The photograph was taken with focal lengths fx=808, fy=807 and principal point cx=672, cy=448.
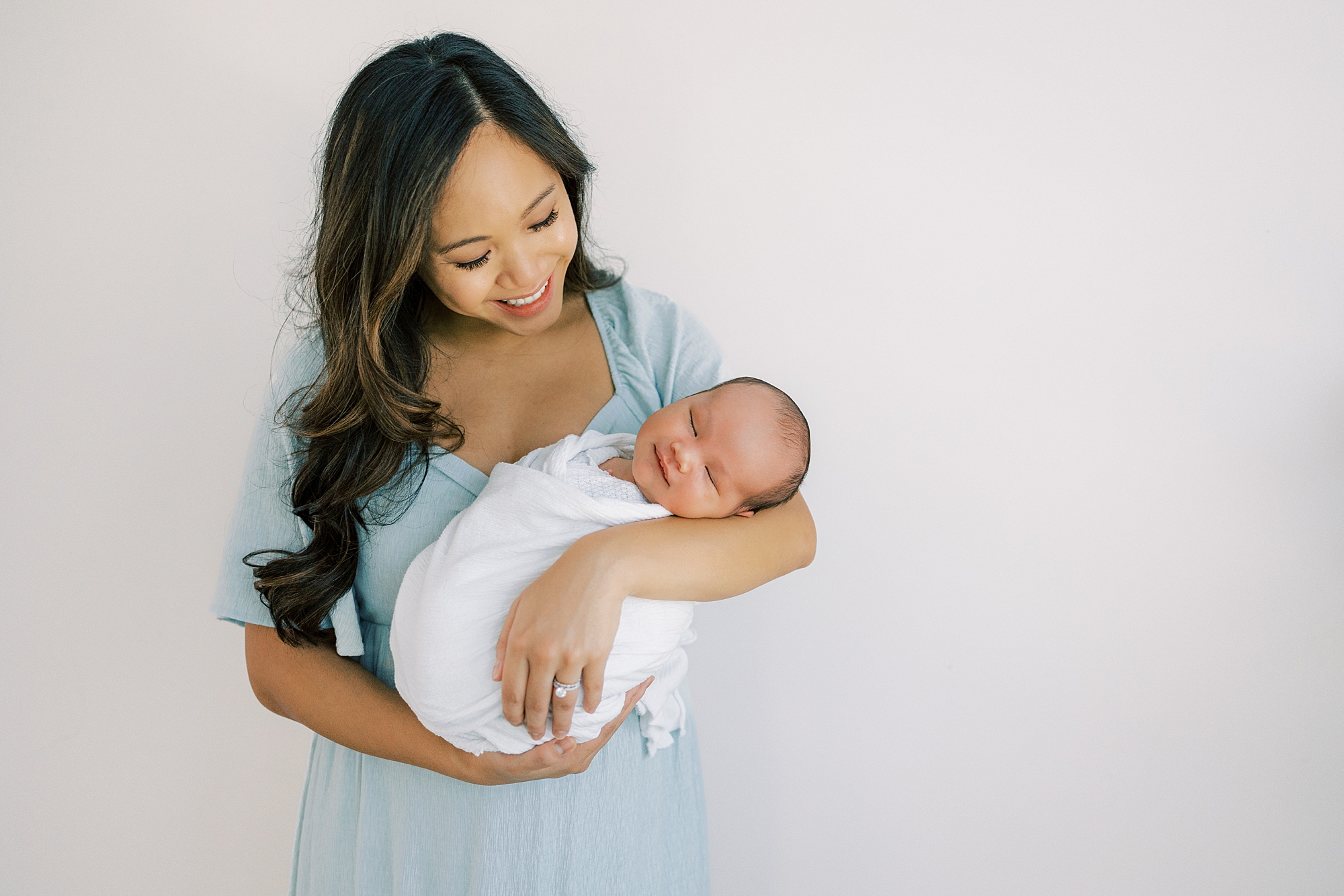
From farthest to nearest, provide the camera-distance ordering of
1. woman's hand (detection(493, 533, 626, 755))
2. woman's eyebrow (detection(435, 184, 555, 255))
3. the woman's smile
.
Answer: the woman's smile < woman's eyebrow (detection(435, 184, 555, 255)) < woman's hand (detection(493, 533, 626, 755))

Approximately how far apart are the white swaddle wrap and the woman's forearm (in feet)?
0.16

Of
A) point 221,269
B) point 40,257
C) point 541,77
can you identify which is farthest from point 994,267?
point 40,257

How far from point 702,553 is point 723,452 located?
150mm

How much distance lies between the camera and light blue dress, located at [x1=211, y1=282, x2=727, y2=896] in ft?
3.78

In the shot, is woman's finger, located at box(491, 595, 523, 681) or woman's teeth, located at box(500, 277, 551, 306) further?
woman's teeth, located at box(500, 277, 551, 306)

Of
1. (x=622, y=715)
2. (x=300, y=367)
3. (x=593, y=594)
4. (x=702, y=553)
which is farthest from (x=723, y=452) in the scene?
(x=300, y=367)

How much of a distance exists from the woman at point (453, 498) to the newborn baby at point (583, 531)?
4 centimetres

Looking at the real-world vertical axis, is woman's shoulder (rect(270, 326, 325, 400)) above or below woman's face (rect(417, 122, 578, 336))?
below

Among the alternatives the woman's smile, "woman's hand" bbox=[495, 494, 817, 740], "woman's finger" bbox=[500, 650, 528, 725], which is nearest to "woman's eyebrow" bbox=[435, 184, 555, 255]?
the woman's smile

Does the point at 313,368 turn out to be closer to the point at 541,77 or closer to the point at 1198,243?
the point at 541,77

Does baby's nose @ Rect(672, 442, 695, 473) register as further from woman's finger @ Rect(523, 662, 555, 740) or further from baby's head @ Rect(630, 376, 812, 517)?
woman's finger @ Rect(523, 662, 555, 740)

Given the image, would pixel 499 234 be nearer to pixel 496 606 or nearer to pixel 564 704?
pixel 496 606

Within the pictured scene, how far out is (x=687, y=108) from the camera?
1579 millimetres

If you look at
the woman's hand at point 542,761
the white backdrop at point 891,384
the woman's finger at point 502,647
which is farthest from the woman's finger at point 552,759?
the white backdrop at point 891,384
